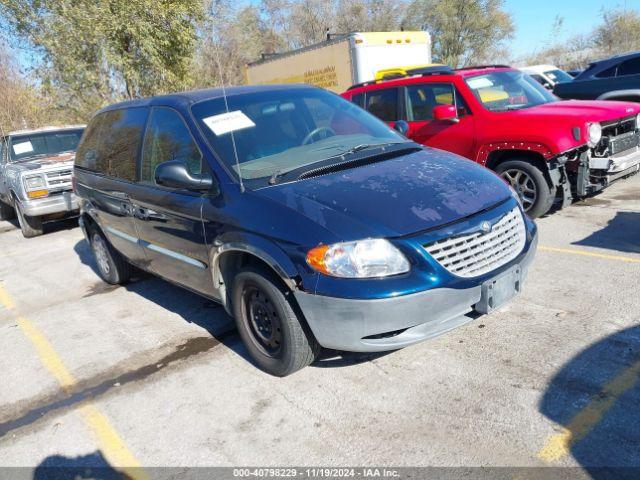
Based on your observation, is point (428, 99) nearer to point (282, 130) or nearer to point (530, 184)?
point (530, 184)

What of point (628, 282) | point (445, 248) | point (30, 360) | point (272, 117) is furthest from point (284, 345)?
point (628, 282)

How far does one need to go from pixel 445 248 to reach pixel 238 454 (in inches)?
61.9

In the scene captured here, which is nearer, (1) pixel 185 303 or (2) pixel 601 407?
(2) pixel 601 407

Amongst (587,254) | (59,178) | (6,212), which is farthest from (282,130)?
(6,212)

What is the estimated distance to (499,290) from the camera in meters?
3.08

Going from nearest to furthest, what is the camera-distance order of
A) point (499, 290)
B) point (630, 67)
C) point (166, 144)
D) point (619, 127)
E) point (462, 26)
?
point (499, 290) < point (166, 144) < point (619, 127) < point (630, 67) < point (462, 26)

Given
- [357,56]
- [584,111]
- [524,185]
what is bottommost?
[524,185]

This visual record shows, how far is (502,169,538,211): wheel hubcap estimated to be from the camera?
6.08 metres

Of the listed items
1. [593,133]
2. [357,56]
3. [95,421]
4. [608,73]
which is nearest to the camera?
[95,421]

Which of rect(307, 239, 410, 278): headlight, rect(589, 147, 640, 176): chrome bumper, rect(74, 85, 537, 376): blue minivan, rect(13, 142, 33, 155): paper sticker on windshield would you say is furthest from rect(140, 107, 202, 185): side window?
rect(13, 142, 33, 155): paper sticker on windshield

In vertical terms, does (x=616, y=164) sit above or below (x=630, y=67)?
below

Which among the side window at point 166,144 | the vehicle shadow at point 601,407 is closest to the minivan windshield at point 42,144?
the side window at point 166,144

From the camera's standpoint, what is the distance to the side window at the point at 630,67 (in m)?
10.1

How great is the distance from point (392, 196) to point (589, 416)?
157 centimetres
